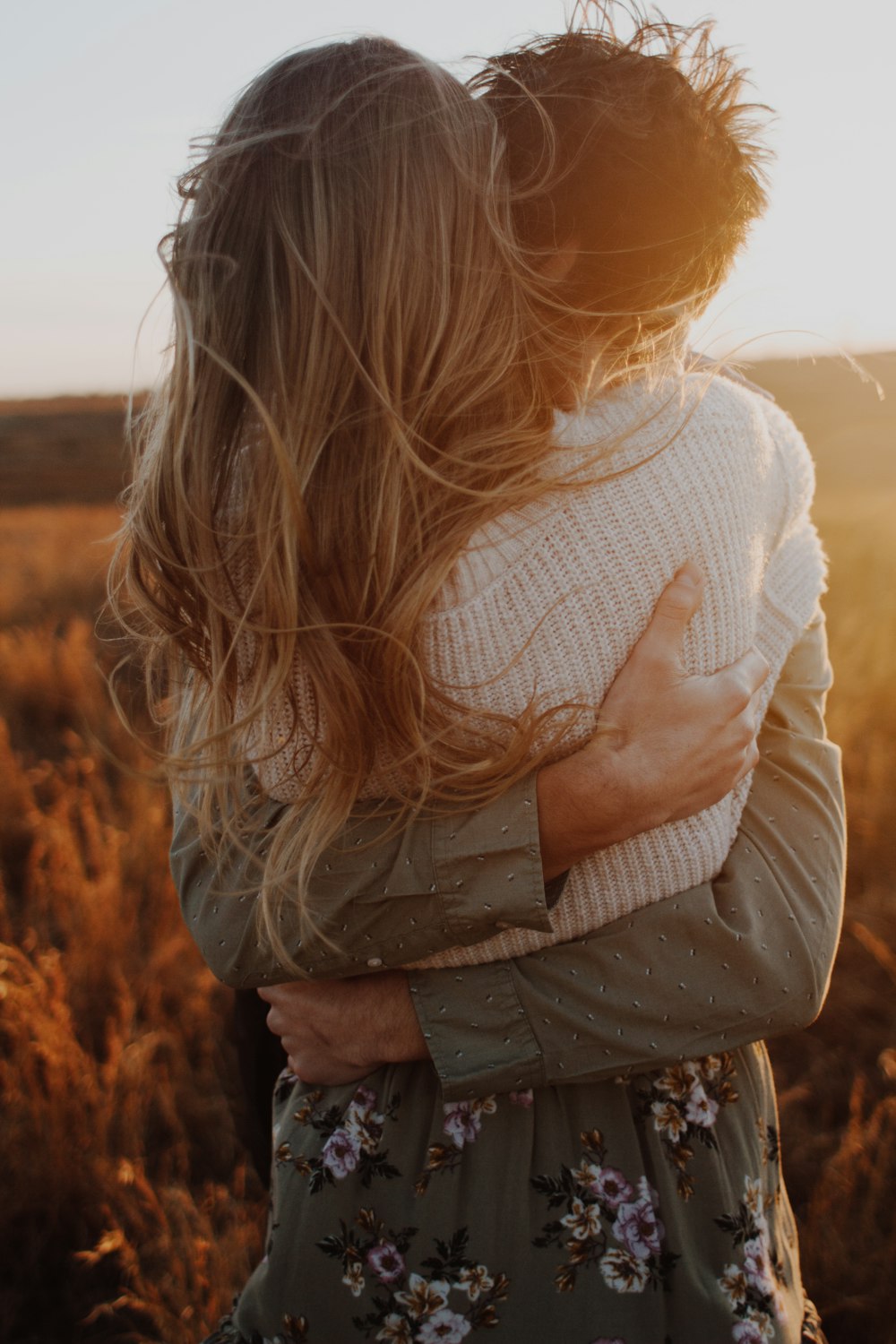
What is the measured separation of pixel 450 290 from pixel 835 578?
14.0 feet

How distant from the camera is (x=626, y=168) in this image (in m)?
1.12

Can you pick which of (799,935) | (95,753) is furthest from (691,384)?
(95,753)

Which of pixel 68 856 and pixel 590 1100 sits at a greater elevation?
pixel 590 1100

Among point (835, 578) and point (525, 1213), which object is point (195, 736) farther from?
point (835, 578)

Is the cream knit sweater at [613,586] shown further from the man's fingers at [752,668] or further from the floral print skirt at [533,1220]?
the floral print skirt at [533,1220]

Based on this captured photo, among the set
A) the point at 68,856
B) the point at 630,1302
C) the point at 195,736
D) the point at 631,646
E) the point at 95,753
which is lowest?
the point at 95,753

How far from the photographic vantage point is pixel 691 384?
3.75 feet

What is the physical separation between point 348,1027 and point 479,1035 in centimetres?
20

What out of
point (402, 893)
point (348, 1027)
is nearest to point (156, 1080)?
point (348, 1027)

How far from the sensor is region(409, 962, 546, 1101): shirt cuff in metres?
1.11

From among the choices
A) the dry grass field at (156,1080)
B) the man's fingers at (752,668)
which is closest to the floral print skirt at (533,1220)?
the man's fingers at (752,668)

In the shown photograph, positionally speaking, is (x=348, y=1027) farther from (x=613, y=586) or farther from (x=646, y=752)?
(x=613, y=586)

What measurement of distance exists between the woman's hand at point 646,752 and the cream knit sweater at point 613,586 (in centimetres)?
3

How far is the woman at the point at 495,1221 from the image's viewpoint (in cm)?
109
